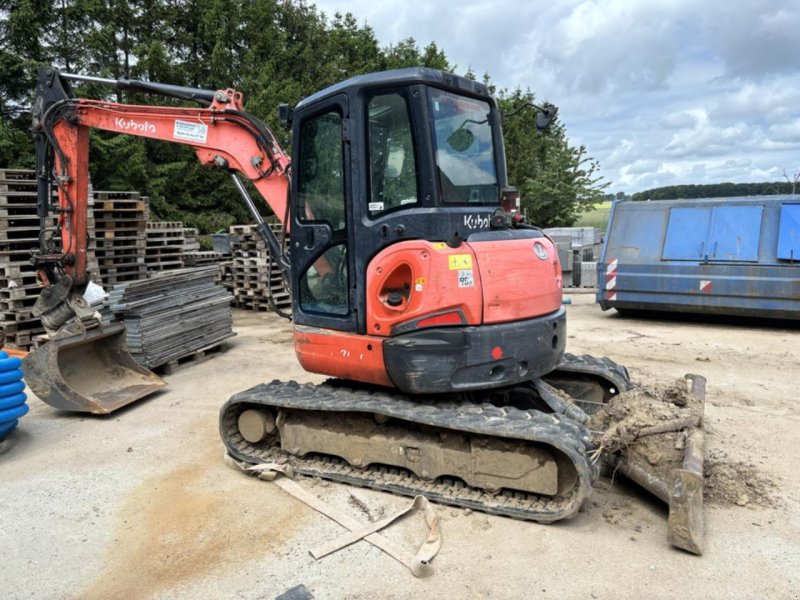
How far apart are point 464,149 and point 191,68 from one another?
18767 millimetres

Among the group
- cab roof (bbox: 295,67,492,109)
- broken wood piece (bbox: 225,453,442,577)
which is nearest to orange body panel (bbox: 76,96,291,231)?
cab roof (bbox: 295,67,492,109)

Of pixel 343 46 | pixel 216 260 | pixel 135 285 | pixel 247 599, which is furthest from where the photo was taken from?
pixel 343 46

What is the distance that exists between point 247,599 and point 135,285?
16.8 feet

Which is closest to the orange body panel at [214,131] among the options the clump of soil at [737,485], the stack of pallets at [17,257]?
the stack of pallets at [17,257]

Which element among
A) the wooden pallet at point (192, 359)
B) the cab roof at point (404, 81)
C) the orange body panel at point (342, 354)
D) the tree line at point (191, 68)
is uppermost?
the tree line at point (191, 68)

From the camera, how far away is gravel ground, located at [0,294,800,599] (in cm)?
312

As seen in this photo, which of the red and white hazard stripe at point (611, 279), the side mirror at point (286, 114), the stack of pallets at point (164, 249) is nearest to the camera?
the side mirror at point (286, 114)

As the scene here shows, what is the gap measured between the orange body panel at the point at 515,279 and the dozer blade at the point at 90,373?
418cm

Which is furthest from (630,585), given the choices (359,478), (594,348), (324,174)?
(594,348)

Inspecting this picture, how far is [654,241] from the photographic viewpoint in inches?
407

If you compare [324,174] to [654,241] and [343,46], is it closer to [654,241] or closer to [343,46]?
[654,241]

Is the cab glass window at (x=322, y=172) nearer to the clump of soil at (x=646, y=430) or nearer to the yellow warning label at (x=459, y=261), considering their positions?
the yellow warning label at (x=459, y=261)

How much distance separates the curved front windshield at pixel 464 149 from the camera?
4016mm

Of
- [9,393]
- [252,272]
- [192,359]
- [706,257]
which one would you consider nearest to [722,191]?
[706,257]
